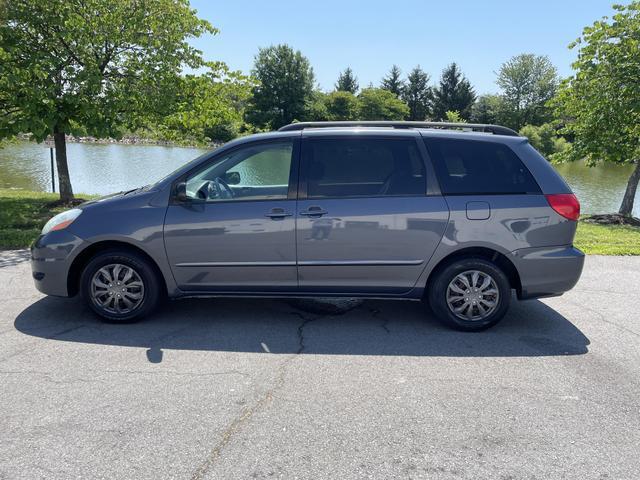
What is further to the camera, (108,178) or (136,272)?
(108,178)

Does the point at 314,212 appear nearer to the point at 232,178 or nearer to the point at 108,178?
the point at 232,178

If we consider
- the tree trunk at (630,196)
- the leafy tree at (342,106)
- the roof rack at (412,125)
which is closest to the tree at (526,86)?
the leafy tree at (342,106)

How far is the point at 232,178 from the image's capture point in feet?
16.2

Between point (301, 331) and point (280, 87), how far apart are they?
6656cm

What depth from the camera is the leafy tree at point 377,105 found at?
6875cm

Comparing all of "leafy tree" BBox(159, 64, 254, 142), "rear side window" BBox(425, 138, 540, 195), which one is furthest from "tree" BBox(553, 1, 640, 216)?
"rear side window" BBox(425, 138, 540, 195)

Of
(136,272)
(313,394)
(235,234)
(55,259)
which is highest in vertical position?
(235,234)

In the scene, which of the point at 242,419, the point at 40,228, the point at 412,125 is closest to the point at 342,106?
the point at 40,228

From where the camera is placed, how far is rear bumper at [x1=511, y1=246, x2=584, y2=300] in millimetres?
4527

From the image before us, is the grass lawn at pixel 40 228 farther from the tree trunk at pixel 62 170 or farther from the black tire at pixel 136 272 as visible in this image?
the black tire at pixel 136 272

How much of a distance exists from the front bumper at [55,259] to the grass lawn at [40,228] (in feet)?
12.2

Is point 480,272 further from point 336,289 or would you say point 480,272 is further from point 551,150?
point 551,150

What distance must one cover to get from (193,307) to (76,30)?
25.2 ft

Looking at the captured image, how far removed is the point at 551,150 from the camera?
5659 cm
